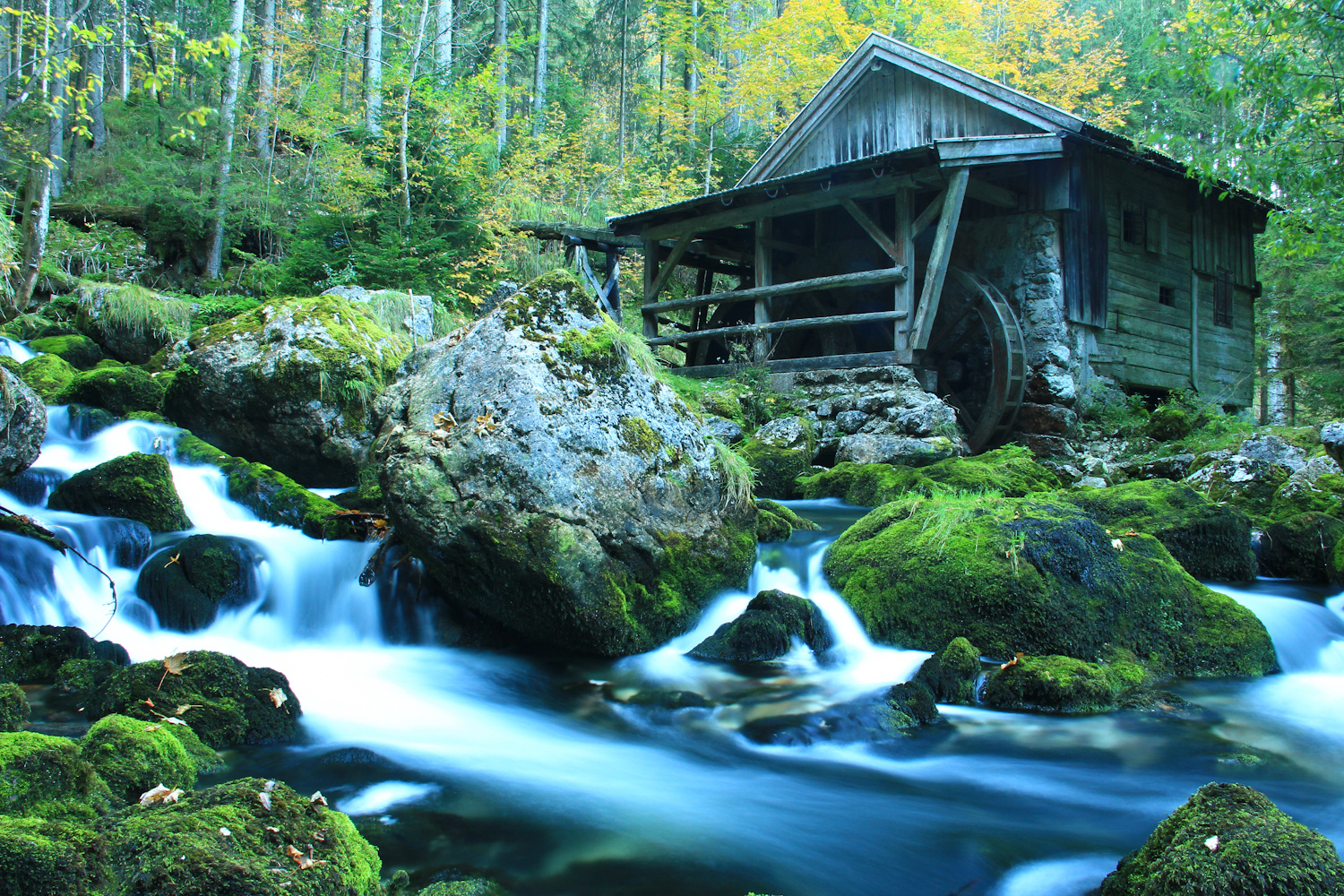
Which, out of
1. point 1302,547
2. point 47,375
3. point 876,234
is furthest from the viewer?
point 876,234

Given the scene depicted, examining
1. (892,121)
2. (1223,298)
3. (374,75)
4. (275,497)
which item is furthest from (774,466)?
(374,75)

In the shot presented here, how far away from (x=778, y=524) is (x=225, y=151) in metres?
14.1

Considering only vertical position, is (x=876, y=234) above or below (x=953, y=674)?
above

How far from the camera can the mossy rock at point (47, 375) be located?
873cm

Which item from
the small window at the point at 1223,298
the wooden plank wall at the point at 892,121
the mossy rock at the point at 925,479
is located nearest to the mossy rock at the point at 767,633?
the mossy rock at the point at 925,479

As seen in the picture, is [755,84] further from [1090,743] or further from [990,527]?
[1090,743]

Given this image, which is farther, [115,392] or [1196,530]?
[115,392]

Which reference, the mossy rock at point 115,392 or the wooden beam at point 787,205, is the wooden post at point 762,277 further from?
the mossy rock at point 115,392

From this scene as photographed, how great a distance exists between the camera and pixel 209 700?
367 centimetres

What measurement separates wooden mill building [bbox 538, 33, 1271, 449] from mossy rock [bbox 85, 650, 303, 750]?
9.59 meters

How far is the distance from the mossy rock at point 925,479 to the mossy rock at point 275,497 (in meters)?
5.10

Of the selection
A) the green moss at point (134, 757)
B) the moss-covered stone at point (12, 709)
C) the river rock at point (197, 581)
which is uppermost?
the river rock at point (197, 581)

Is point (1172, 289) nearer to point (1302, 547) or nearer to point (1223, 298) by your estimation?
point (1223, 298)

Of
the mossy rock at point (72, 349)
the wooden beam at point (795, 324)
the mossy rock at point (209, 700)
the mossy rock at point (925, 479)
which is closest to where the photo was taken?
the mossy rock at point (209, 700)
